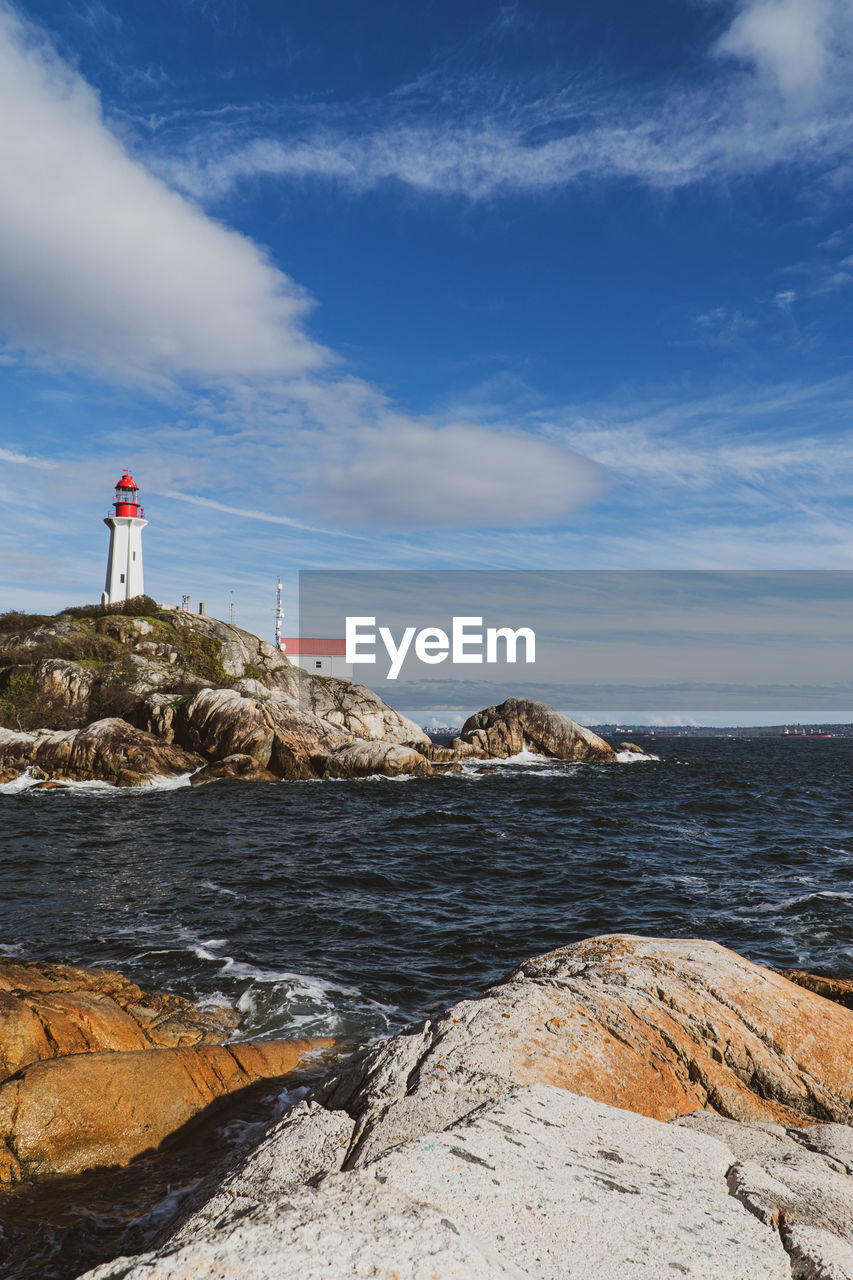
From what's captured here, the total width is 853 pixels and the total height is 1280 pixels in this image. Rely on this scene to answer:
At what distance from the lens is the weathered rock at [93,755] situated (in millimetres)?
33844

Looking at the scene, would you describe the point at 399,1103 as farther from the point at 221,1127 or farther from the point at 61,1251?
the point at 221,1127

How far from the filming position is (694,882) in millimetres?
18109

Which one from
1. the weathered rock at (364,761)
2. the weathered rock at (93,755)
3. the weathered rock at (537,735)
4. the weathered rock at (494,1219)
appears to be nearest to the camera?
the weathered rock at (494,1219)

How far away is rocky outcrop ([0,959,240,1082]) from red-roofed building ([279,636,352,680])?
66427 millimetres

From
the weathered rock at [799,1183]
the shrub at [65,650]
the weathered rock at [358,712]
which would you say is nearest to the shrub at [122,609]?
the shrub at [65,650]

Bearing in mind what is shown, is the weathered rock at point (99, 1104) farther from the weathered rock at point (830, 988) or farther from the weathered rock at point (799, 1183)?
the weathered rock at point (830, 988)

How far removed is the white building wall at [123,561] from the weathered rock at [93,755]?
84.9 ft

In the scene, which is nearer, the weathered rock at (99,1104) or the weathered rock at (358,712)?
the weathered rock at (99,1104)

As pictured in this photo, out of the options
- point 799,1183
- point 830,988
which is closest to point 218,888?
point 830,988

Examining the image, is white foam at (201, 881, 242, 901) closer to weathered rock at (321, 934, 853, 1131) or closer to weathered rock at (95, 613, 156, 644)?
weathered rock at (321, 934, 853, 1131)

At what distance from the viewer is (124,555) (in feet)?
197

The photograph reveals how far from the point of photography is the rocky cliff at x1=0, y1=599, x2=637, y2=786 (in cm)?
3475

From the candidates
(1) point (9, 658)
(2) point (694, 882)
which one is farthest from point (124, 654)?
(2) point (694, 882)

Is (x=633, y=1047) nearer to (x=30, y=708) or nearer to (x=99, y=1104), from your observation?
(x=99, y=1104)
